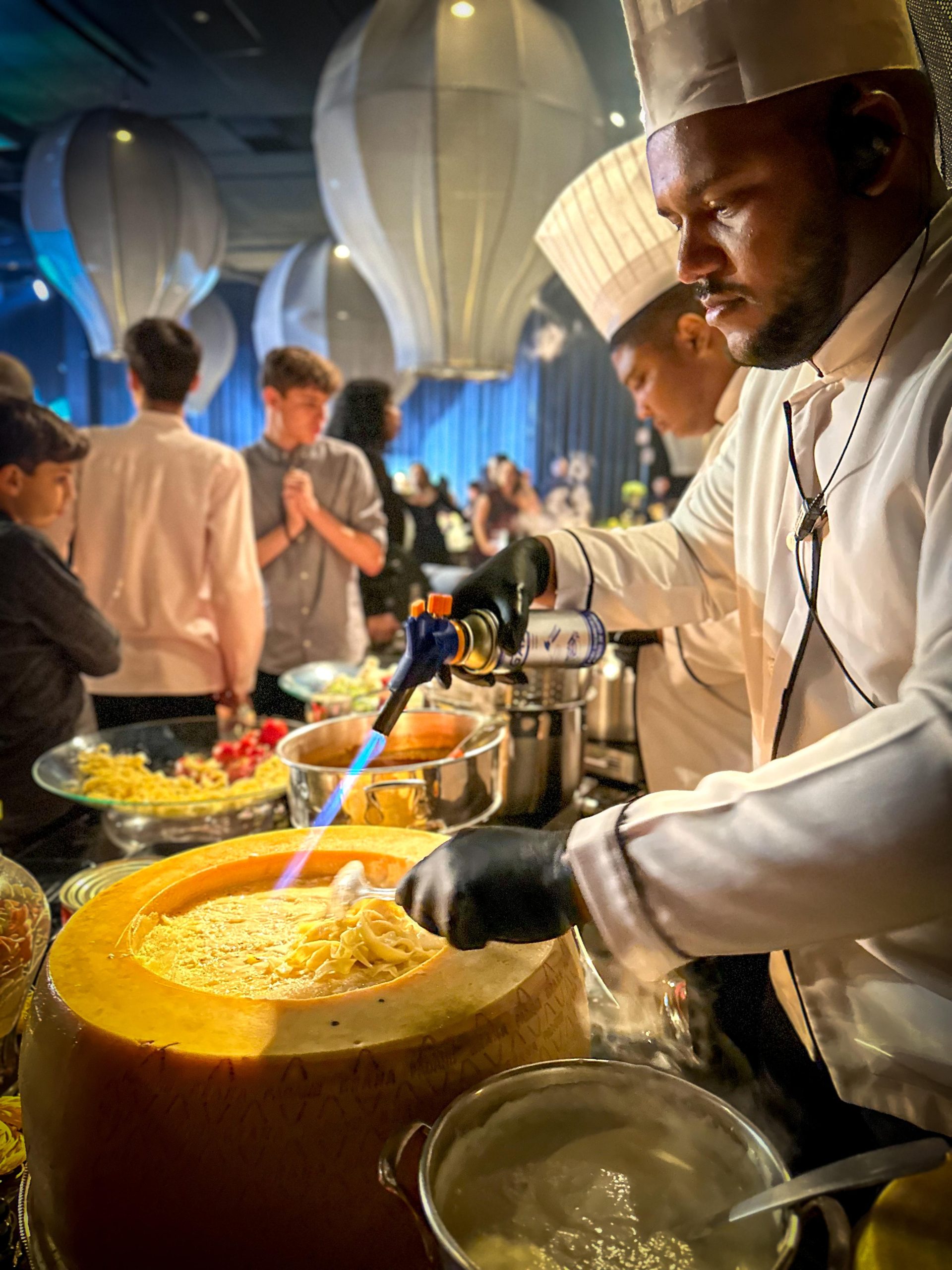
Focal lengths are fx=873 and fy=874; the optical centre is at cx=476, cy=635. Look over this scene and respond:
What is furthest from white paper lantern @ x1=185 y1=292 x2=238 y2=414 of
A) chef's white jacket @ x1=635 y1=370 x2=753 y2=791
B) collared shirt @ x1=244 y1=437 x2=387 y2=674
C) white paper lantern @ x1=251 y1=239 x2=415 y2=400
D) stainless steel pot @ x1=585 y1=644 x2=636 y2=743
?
chef's white jacket @ x1=635 y1=370 x2=753 y2=791

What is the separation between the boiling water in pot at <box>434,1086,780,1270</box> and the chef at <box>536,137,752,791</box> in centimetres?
135

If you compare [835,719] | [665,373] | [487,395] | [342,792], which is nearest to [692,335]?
[665,373]

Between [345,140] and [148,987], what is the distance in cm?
223

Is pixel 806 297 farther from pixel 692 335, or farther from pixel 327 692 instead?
pixel 327 692

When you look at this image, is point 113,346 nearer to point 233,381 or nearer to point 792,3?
point 792,3

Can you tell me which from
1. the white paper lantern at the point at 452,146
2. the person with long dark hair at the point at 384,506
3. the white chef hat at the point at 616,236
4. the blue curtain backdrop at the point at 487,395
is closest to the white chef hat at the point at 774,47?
the white chef hat at the point at 616,236

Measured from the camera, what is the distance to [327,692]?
2.53 metres

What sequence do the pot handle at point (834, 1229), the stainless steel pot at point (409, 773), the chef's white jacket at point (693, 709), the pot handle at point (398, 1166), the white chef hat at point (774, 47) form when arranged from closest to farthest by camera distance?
1. the pot handle at point (834, 1229)
2. the pot handle at point (398, 1166)
3. the white chef hat at point (774, 47)
4. the stainless steel pot at point (409, 773)
5. the chef's white jacket at point (693, 709)

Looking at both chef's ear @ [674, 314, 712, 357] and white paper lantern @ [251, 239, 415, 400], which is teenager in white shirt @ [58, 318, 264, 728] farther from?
white paper lantern @ [251, 239, 415, 400]

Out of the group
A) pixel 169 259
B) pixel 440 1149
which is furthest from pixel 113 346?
pixel 440 1149

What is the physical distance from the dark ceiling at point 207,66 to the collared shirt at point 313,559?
282cm

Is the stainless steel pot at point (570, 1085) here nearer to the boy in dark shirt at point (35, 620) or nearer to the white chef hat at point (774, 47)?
the white chef hat at point (774, 47)

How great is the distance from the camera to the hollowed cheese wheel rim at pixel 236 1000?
65cm

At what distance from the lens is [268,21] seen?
5094 mm
